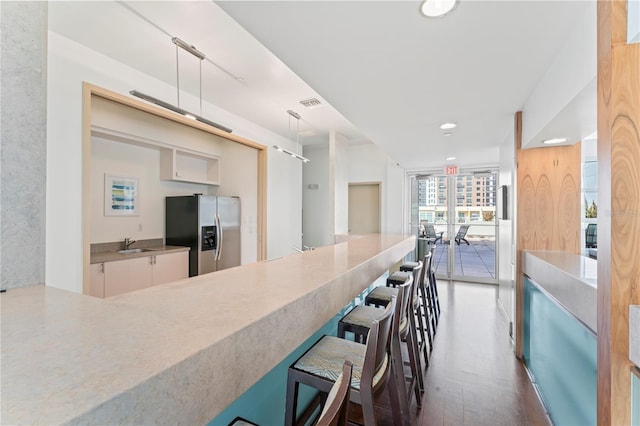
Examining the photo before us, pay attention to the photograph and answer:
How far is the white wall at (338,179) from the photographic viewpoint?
5180mm

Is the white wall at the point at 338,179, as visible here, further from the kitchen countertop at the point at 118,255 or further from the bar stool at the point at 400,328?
the bar stool at the point at 400,328

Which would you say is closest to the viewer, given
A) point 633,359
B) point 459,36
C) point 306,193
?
Result: point 633,359

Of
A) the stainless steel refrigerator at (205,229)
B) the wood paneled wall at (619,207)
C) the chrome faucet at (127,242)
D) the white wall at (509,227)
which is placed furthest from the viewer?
the stainless steel refrigerator at (205,229)

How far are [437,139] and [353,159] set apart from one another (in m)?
2.85

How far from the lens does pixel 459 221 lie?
243 inches

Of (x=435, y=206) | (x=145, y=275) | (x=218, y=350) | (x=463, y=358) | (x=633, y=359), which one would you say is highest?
→ (x=435, y=206)

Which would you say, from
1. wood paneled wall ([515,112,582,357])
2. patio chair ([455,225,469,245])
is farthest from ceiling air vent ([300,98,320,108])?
patio chair ([455,225,469,245])

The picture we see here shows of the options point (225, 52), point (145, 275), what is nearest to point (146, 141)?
point (145, 275)

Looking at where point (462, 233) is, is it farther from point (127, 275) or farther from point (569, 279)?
point (127, 275)

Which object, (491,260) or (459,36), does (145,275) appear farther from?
(491,260)

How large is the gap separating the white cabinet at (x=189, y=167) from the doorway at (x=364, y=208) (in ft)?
10.3

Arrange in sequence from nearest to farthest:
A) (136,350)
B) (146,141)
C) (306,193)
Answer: (136,350)
(146,141)
(306,193)

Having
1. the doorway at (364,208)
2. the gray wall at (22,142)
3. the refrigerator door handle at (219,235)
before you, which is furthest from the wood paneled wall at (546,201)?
the refrigerator door handle at (219,235)

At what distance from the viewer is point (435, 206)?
251 inches
